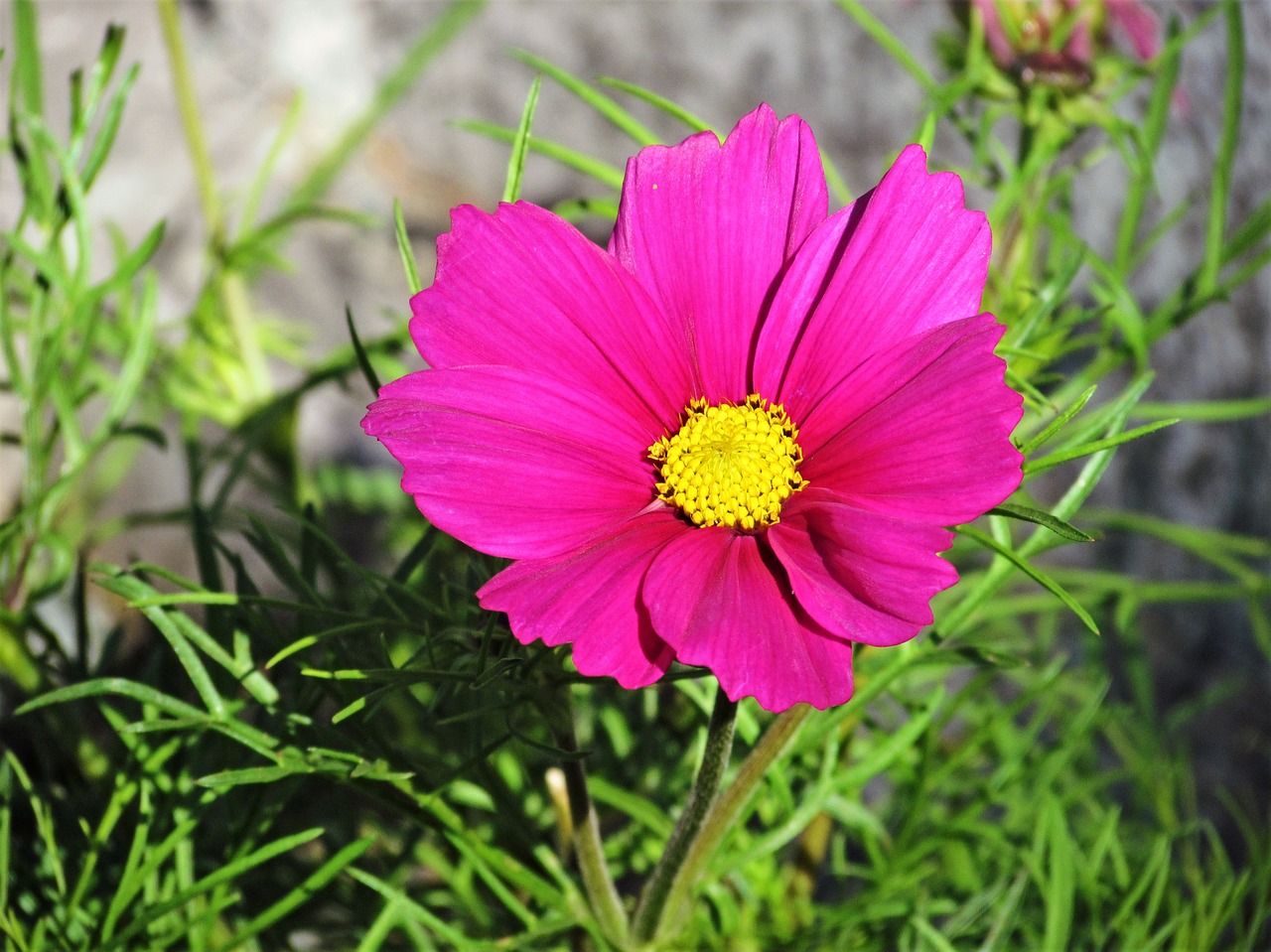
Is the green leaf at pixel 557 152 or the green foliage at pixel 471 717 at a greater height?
the green leaf at pixel 557 152

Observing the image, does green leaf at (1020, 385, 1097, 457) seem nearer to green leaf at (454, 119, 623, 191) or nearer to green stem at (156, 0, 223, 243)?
green leaf at (454, 119, 623, 191)

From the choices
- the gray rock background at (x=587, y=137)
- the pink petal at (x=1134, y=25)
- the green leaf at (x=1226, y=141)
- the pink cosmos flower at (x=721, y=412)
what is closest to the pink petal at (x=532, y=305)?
the pink cosmos flower at (x=721, y=412)

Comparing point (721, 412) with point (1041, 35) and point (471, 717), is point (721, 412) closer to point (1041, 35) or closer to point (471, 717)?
point (471, 717)

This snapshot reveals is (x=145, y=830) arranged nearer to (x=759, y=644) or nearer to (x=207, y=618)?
(x=207, y=618)

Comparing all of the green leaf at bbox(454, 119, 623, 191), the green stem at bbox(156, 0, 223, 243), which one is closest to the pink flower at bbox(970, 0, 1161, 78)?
the green leaf at bbox(454, 119, 623, 191)

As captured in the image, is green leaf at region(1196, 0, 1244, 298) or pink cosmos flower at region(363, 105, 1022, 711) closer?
pink cosmos flower at region(363, 105, 1022, 711)

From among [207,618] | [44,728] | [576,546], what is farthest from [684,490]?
[44,728]

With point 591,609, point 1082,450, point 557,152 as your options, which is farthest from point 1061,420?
point 557,152

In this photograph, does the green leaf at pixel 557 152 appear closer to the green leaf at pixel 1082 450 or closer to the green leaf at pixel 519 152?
the green leaf at pixel 519 152
